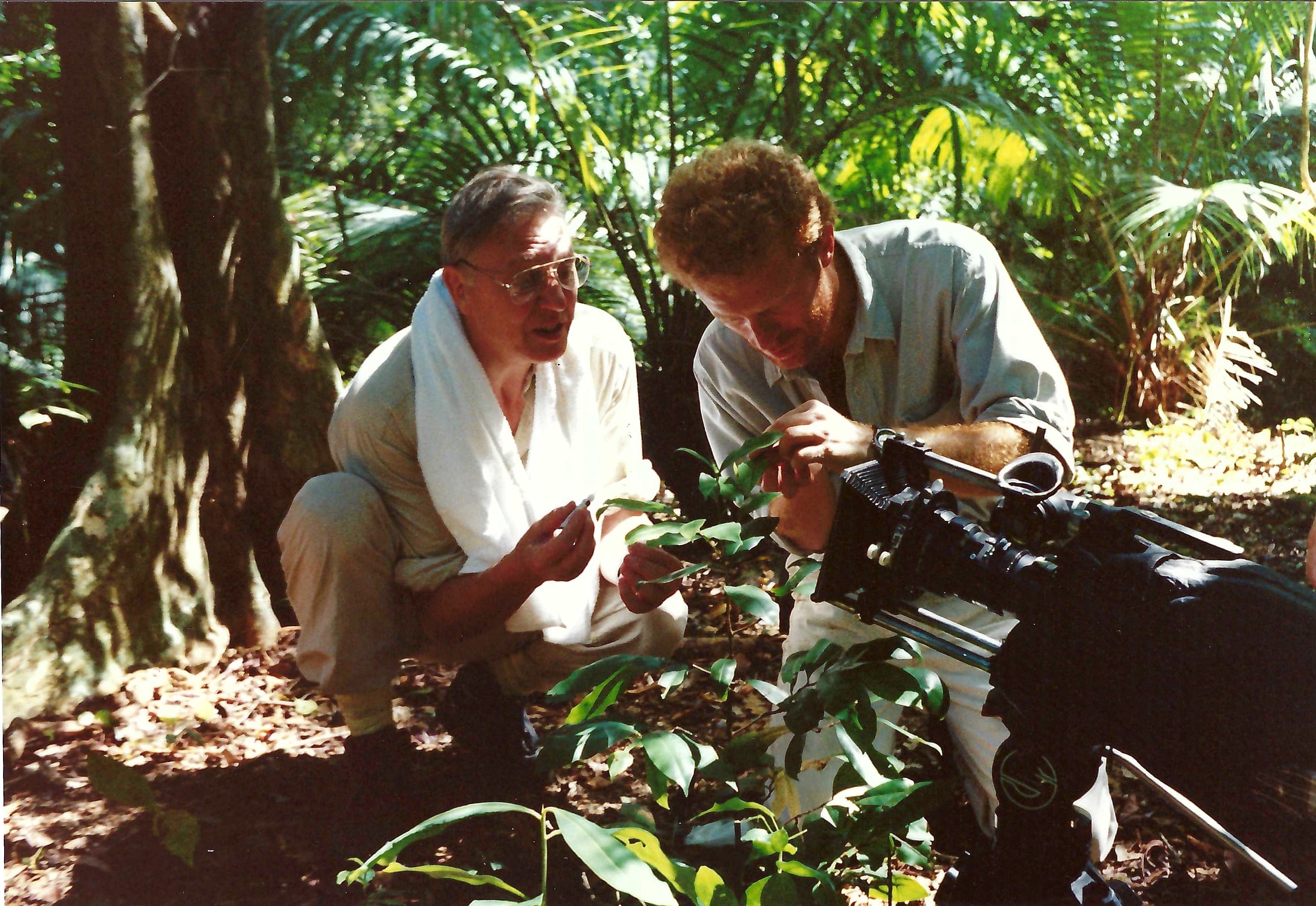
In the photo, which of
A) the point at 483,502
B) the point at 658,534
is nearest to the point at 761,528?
the point at 658,534

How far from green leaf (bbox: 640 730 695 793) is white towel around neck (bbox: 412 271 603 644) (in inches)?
20.8

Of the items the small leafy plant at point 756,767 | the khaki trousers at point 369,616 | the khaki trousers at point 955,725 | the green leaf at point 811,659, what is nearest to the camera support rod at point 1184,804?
the small leafy plant at point 756,767

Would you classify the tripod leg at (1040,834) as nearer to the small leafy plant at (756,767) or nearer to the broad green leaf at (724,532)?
Result: the small leafy plant at (756,767)

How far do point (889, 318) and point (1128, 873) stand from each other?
2.91ft

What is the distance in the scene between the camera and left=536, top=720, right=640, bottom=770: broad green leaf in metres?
0.96

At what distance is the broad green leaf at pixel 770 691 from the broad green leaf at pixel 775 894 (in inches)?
7.5

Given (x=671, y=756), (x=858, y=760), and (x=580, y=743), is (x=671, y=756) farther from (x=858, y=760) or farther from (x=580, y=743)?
(x=858, y=760)

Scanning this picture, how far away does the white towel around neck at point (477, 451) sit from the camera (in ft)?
4.63

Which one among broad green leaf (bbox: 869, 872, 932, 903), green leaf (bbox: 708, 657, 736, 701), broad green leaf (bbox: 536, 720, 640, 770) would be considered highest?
green leaf (bbox: 708, 657, 736, 701)

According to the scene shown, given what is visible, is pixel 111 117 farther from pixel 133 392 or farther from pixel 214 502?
pixel 214 502

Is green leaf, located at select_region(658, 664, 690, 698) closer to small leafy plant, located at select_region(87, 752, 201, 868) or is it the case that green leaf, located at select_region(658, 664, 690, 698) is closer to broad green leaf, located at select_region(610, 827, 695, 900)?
broad green leaf, located at select_region(610, 827, 695, 900)

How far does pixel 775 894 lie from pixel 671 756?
149 millimetres

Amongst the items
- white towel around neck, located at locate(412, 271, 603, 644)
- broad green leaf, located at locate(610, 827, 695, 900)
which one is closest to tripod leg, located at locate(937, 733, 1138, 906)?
broad green leaf, located at locate(610, 827, 695, 900)

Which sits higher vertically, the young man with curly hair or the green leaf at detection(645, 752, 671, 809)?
the young man with curly hair
